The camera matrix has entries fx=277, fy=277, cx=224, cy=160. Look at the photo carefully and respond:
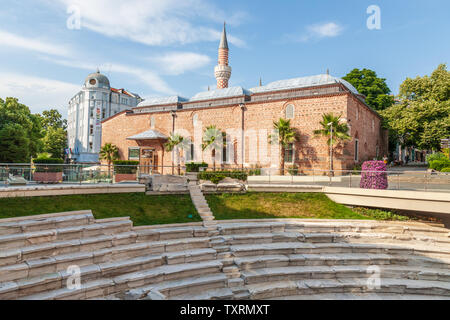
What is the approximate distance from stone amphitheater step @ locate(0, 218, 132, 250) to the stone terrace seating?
28mm

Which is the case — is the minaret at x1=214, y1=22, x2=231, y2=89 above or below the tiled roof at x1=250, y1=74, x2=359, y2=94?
above

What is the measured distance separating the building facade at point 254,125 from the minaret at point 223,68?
25.3 ft

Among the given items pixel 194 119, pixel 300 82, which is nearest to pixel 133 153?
pixel 194 119

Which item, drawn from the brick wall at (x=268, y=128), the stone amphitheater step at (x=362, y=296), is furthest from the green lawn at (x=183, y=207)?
the brick wall at (x=268, y=128)

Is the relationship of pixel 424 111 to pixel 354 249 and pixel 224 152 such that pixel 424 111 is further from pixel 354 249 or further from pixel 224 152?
pixel 354 249

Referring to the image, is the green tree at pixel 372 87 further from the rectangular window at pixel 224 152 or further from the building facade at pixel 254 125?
the rectangular window at pixel 224 152

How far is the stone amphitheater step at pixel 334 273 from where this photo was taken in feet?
29.3

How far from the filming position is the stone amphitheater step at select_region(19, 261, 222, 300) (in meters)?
6.89

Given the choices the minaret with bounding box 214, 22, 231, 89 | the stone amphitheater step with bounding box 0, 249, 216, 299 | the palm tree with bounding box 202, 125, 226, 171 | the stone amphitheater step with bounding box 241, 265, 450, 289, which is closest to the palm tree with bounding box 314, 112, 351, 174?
the palm tree with bounding box 202, 125, 226, 171

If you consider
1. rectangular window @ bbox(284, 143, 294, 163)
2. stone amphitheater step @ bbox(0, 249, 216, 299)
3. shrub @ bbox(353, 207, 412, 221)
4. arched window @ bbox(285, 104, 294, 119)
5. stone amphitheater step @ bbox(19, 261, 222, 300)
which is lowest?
stone amphitheater step @ bbox(19, 261, 222, 300)

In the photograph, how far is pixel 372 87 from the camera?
43.3 meters

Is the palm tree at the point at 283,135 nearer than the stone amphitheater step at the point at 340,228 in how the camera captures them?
No

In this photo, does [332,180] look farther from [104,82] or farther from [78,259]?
[104,82]

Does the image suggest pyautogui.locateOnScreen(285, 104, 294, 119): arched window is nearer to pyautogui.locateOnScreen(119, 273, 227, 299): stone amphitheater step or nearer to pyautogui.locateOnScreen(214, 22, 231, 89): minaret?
pyautogui.locateOnScreen(214, 22, 231, 89): minaret
